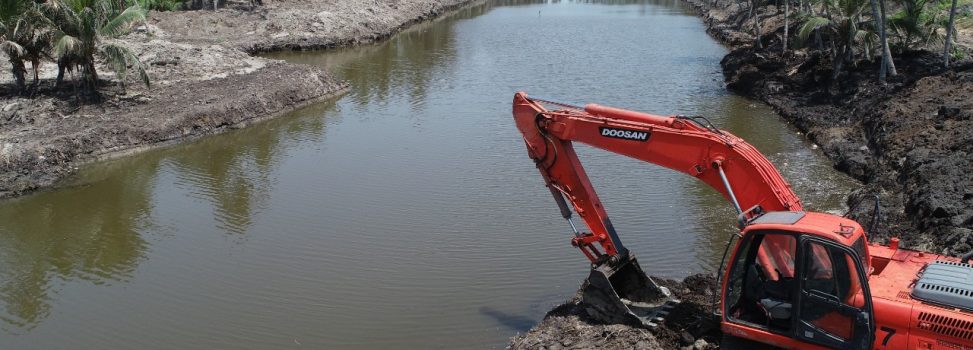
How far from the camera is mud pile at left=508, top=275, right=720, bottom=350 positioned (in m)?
8.75

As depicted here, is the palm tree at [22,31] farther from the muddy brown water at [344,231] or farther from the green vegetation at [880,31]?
the green vegetation at [880,31]

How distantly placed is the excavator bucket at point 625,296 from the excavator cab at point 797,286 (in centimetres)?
176

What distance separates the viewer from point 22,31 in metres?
20.5

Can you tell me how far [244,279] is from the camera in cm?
1240

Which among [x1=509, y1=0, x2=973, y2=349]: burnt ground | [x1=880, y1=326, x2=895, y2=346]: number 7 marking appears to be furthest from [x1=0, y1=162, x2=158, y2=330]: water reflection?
[x1=880, y1=326, x2=895, y2=346]: number 7 marking

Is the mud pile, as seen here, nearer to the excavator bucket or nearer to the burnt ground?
the burnt ground

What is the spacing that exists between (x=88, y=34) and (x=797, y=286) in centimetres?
2029

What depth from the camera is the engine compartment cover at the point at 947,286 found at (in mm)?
6504

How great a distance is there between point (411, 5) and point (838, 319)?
156 feet

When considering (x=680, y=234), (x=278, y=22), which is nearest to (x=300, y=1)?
(x=278, y=22)

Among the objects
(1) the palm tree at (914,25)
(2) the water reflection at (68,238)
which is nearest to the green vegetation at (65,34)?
(2) the water reflection at (68,238)

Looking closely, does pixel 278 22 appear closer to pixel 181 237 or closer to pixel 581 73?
pixel 581 73

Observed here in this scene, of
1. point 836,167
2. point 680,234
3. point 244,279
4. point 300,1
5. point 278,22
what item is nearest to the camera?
point 244,279

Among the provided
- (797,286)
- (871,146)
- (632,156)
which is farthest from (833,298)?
(871,146)
